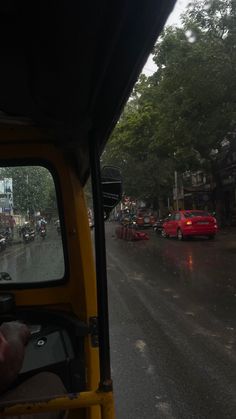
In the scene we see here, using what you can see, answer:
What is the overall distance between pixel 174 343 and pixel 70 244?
4043 mm

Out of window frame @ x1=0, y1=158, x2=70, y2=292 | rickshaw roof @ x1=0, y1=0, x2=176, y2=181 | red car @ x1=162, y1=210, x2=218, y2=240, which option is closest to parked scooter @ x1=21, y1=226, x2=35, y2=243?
window frame @ x1=0, y1=158, x2=70, y2=292

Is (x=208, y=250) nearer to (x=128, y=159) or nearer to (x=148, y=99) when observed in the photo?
(x=148, y=99)

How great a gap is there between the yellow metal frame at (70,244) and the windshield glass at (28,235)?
0.29 ft

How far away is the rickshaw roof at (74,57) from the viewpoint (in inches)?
65.3

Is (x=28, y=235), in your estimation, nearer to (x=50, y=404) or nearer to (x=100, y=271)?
(x=100, y=271)

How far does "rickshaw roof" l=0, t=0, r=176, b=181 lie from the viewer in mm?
1658

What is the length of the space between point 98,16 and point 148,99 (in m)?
31.2

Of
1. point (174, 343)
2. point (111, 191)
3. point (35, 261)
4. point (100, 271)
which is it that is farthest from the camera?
point (174, 343)

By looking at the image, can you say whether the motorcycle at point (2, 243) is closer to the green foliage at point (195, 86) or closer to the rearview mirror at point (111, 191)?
the rearview mirror at point (111, 191)

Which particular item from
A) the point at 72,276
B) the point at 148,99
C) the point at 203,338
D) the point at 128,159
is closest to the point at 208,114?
the point at 148,99

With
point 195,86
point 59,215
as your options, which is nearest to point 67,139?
point 59,215

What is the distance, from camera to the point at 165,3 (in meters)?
1.57

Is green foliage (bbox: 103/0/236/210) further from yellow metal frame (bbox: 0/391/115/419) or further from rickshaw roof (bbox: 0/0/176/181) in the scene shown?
yellow metal frame (bbox: 0/391/115/419)

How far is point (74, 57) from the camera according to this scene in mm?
1860
